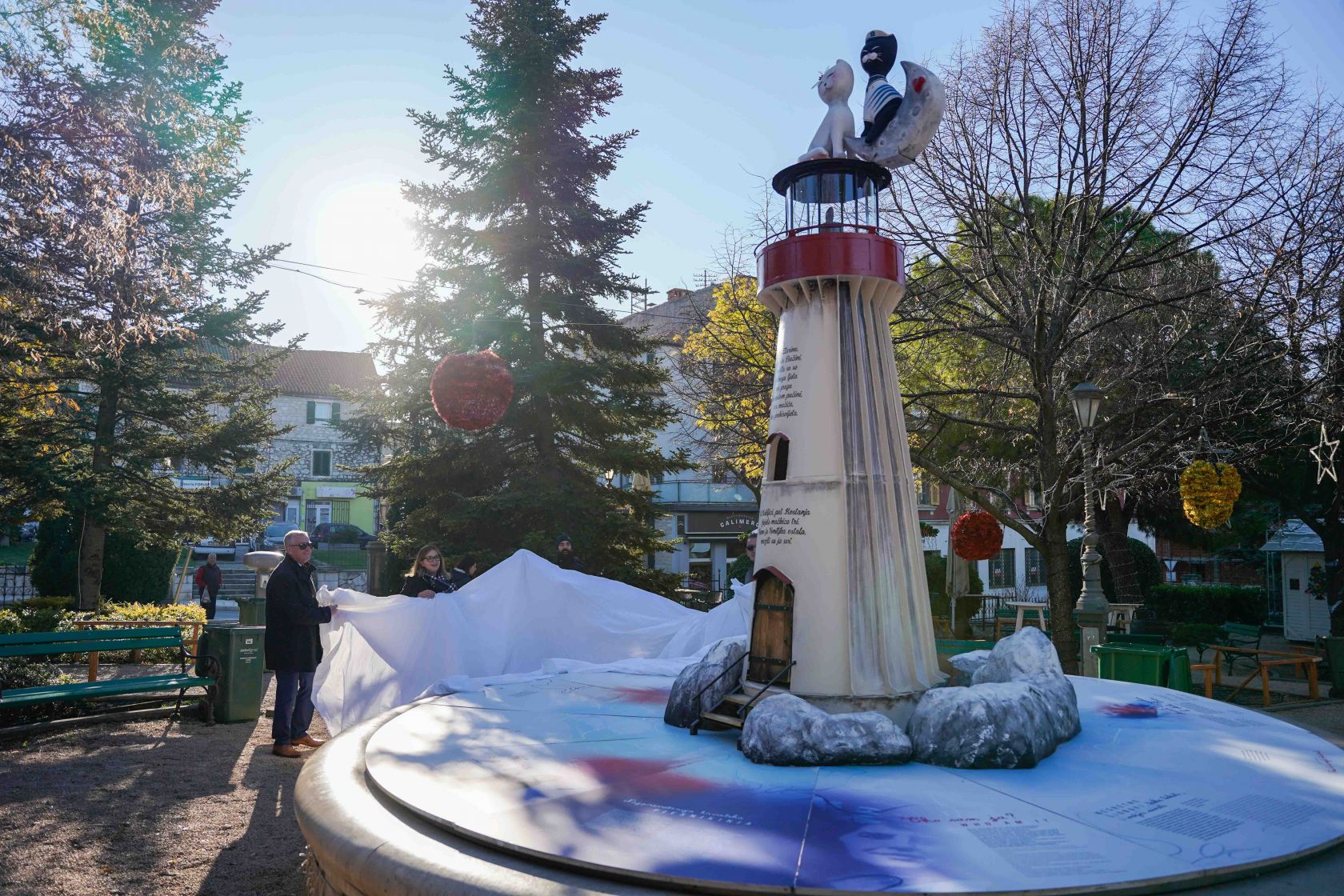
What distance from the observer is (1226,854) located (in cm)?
458

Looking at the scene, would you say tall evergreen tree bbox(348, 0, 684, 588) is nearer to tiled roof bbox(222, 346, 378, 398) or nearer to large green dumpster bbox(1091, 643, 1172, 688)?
large green dumpster bbox(1091, 643, 1172, 688)

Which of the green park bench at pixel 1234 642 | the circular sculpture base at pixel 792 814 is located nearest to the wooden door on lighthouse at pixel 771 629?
the circular sculpture base at pixel 792 814

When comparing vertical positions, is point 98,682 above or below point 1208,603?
above

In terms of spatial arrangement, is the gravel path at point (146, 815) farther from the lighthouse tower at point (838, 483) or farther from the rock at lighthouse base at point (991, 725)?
the rock at lighthouse base at point (991, 725)

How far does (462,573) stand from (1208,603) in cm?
2283

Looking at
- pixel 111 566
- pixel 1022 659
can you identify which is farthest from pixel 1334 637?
pixel 111 566

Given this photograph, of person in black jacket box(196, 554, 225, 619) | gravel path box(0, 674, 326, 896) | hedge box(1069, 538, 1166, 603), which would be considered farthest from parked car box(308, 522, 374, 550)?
gravel path box(0, 674, 326, 896)

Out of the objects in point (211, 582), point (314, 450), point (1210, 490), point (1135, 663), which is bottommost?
point (1135, 663)

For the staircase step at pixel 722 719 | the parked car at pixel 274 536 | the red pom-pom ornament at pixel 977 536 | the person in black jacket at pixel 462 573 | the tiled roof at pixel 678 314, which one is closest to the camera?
the staircase step at pixel 722 719

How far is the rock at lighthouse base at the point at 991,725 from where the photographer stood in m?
6.28

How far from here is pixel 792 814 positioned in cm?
527

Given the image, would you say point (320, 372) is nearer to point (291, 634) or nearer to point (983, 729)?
point (291, 634)

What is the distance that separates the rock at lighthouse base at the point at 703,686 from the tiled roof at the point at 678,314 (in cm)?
798

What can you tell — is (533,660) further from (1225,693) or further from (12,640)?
(1225,693)
